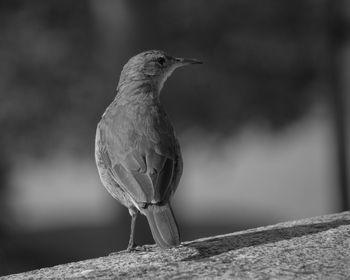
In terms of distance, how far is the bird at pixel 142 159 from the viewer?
581 centimetres

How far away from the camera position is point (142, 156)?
20.7 ft

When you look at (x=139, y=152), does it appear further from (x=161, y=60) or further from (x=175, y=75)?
(x=175, y=75)

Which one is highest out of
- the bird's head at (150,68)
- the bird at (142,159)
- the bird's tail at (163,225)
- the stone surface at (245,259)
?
the bird's head at (150,68)

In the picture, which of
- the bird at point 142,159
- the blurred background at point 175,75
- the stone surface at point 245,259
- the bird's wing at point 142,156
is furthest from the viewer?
the blurred background at point 175,75

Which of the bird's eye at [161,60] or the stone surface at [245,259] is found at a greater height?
the bird's eye at [161,60]

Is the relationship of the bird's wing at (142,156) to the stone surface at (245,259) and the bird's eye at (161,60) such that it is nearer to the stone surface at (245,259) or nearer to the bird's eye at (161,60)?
the stone surface at (245,259)

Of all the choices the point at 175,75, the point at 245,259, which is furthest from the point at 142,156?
the point at 175,75

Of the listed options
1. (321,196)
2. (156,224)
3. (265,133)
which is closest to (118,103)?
(156,224)

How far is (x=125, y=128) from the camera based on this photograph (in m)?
6.75

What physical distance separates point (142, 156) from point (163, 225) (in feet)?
2.71

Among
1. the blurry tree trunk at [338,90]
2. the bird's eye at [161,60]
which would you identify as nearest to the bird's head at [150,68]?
the bird's eye at [161,60]

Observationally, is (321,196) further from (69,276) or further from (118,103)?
(69,276)

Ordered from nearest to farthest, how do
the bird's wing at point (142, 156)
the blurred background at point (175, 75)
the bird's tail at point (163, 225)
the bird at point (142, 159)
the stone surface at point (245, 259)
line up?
the stone surface at point (245, 259)
the bird's tail at point (163, 225)
the bird at point (142, 159)
the bird's wing at point (142, 156)
the blurred background at point (175, 75)

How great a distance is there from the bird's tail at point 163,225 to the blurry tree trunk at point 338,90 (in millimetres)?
9148
